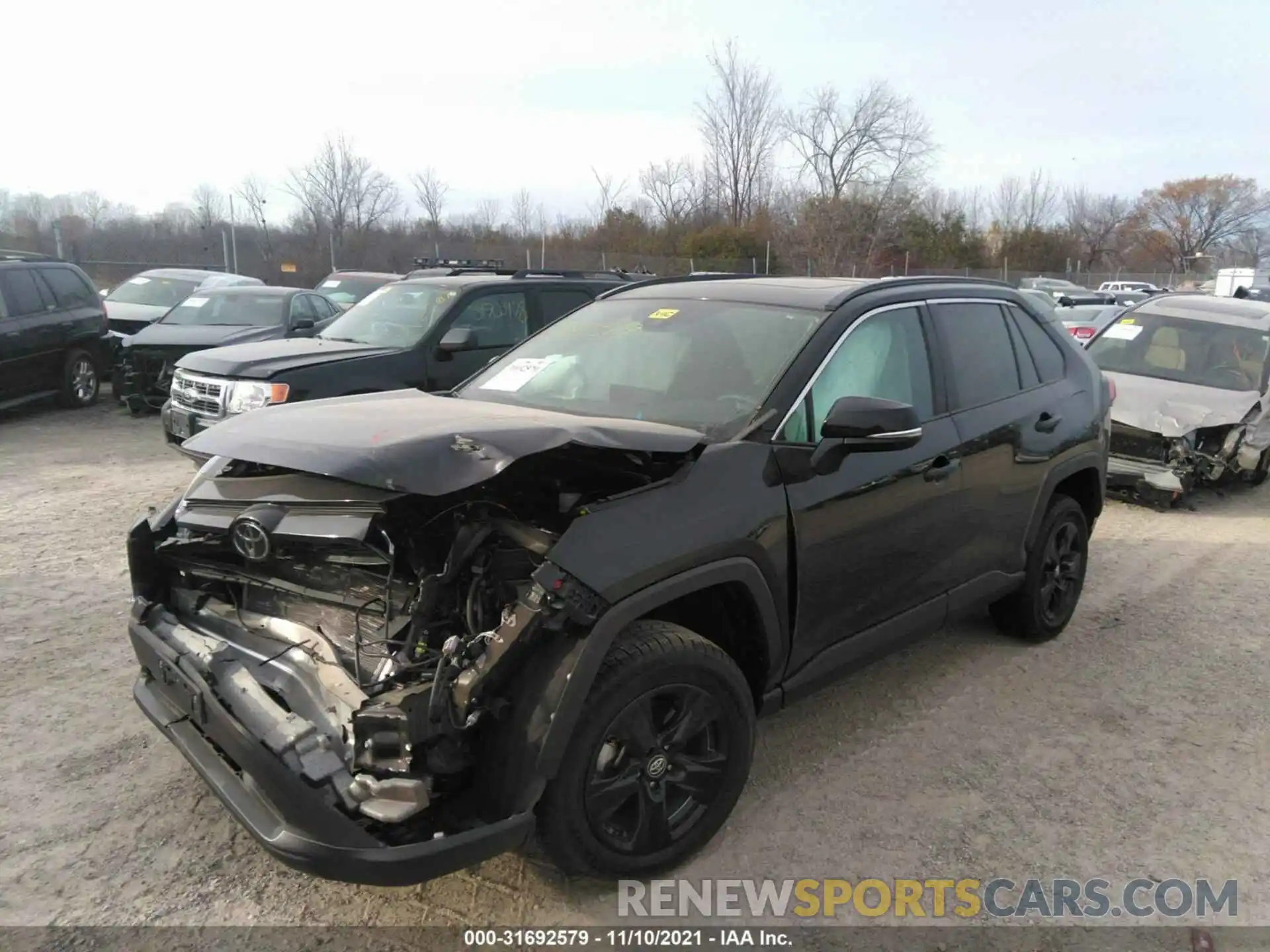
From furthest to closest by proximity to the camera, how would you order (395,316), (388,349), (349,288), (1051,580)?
(349,288) < (395,316) < (388,349) < (1051,580)

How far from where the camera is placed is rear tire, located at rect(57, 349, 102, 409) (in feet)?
36.4

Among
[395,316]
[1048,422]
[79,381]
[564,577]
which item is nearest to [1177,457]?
[1048,422]

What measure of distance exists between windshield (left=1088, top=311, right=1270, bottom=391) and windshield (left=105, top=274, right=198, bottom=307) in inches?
526

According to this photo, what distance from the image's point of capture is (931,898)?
2.92m

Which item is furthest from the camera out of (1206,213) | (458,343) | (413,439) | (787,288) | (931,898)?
(1206,213)

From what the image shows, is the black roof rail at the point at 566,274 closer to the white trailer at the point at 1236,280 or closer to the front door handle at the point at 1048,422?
the front door handle at the point at 1048,422

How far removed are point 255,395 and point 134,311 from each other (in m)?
8.36

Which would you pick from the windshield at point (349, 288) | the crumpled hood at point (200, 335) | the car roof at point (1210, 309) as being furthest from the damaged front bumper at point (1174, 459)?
the windshield at point (349, 288)

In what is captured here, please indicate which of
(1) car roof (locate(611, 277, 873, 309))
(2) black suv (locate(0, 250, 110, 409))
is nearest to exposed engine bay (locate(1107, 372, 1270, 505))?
(1) car roof (locate(611, 277, 873, 309))

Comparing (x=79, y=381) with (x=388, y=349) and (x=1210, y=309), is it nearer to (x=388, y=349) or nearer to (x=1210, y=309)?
(x=388, y=349)

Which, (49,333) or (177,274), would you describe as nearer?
(49,333)

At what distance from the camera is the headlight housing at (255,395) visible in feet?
22.8

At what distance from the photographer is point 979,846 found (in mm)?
3166

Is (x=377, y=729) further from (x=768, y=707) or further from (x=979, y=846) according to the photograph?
(x=979, y=846)
